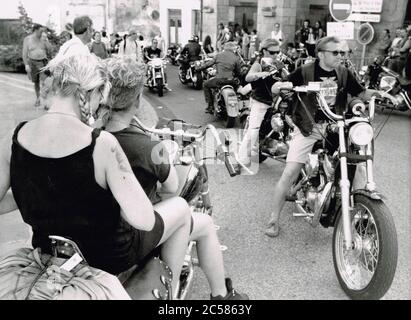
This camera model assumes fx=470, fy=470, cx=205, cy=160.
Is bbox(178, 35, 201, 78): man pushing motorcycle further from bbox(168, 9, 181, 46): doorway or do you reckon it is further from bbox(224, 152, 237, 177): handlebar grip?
bbox(168, 9, 181, 46): doorway

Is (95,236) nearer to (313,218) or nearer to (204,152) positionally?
(204,152)

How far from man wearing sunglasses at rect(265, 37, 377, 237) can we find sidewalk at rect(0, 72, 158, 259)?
1.38 m

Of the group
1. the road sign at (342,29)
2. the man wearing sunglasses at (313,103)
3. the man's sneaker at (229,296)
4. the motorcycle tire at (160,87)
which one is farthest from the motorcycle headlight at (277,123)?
the motorcycle tire at (160,87)

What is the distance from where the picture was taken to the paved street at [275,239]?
3.40 metres

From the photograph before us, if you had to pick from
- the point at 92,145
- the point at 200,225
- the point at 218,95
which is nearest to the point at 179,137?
the point at 200,225

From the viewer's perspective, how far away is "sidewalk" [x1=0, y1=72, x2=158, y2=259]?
3930 millimetres

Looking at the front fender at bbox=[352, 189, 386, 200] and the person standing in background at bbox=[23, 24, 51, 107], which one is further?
the person standing in background at bbox=[23, 24, 51, 107]

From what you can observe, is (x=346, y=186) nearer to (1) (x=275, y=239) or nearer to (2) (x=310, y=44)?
(1) (x=275, y=239)

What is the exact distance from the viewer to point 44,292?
1755 mm

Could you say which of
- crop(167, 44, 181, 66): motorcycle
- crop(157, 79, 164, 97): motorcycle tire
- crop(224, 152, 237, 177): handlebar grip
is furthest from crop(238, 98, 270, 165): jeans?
crop(167, 44, 181, 66): motorcycle

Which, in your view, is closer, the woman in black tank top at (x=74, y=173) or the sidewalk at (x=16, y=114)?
the woman in black tank top at (x=74, y=173)

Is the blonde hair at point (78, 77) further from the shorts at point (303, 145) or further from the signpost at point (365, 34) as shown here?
the signpost at point (365, 34)

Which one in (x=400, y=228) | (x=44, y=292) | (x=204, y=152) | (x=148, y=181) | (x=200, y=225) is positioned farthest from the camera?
(x=400, y=228)

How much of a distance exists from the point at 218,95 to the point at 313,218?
18.5ft
